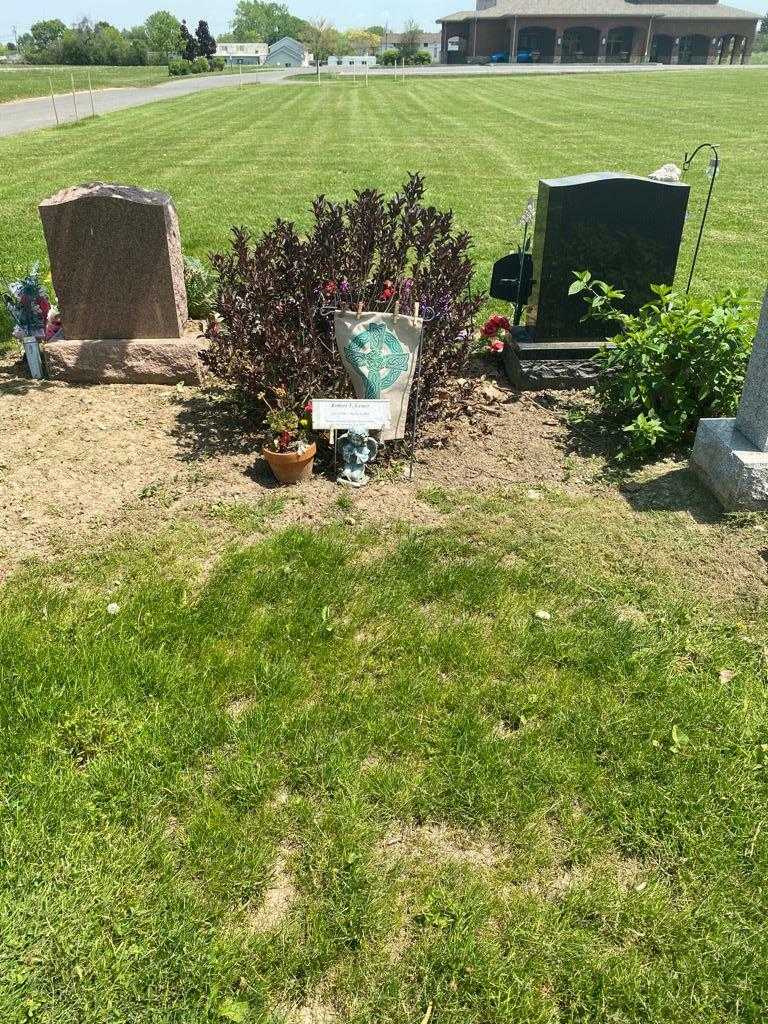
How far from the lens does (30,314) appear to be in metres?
6.09

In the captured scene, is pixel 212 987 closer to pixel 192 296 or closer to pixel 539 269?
pixel 539 269

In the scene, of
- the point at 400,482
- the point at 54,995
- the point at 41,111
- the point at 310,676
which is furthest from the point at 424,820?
the point at 41,111

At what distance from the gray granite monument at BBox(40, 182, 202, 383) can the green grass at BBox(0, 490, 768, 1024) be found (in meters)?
2.40

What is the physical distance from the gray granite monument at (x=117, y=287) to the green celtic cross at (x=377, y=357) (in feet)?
5.98

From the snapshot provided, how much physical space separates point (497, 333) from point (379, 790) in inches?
176

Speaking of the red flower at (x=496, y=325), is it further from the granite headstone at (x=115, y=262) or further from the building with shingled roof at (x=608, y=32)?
the building with shingled roof at (x=608, y=32)

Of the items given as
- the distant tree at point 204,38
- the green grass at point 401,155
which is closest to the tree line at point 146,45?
the distant tree at point 204,38

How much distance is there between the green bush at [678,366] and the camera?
471 centimetres

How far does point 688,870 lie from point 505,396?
3946mm

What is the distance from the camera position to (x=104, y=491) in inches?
180

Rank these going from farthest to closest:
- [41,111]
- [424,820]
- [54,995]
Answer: [41,111] → [424,820] → [54,995]

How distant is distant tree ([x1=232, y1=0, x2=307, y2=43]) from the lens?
151 metres

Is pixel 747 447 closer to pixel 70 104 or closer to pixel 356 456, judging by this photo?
pixel 356 456

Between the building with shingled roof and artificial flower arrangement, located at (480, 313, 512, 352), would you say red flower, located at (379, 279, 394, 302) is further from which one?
the building with shingled roof
